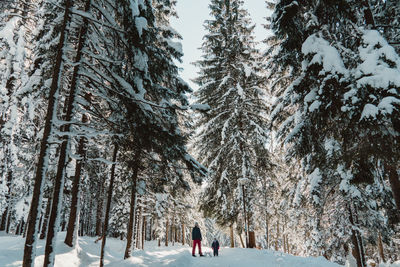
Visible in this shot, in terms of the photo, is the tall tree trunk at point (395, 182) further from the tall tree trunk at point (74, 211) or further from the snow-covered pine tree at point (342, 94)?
the tall tree trunk at point (74, 211)

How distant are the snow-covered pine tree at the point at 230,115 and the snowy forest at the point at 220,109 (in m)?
0.11

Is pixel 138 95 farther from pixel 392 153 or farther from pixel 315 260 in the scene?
pixel 315 260

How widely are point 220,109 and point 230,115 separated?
3.30 feet

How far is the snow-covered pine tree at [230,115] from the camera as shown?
1399cm

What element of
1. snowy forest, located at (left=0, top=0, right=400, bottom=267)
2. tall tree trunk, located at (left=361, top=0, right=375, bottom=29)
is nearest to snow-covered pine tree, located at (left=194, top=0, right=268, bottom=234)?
snowy forest, located at (left=0, top=0, right=400, bottom=267)

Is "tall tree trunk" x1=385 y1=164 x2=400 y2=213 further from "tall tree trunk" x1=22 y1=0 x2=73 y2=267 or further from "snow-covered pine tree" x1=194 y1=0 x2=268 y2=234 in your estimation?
"tall tree trunk" x1=22 y1=0 x2=73 y2=267

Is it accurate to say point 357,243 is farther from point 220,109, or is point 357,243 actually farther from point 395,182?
point 220,109

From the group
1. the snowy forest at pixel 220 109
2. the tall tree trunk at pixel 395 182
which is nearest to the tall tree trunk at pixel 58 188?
the snowy forest at pixel 220 109

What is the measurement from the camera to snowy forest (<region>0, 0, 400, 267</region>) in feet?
16.4

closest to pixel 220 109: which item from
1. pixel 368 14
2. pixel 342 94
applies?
pixel 368 14

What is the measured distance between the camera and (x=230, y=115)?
50.4 feet

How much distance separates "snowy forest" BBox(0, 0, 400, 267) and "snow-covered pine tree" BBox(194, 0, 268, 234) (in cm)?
11

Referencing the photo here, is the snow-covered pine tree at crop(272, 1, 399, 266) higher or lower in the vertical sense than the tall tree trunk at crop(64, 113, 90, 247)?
higher

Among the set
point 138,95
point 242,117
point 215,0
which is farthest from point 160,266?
point 215,0
